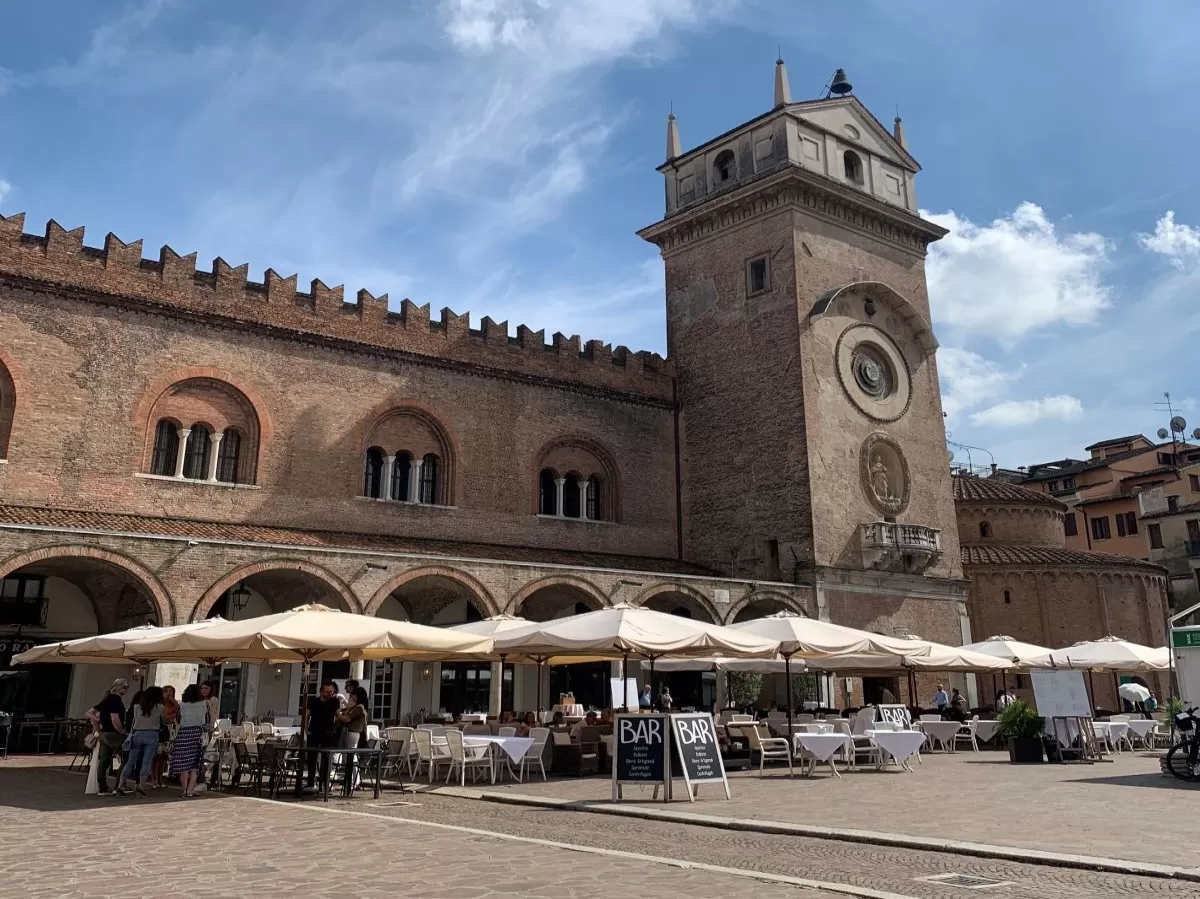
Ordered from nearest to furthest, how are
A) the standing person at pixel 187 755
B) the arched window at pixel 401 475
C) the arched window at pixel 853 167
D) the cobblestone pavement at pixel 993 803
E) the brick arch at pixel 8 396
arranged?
the cobblestone pavement at pixel 993 803
the standing person at pixel 187 755
the brick arch at pixel 8 396
the arched window at pixel 401 475
the arched window at pixel 853 167

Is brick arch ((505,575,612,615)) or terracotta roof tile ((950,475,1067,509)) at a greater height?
terracotta roof tile ((950,475,1067,509))

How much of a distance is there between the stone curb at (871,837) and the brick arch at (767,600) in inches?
542

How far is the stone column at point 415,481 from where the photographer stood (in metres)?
24.9

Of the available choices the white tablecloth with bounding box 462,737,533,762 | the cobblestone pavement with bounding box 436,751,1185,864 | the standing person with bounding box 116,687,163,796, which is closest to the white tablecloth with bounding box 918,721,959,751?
the cobblestone pavement with bounding box 436,751,1185,864

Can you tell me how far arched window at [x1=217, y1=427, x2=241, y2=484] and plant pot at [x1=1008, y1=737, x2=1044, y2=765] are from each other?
16757 millimetres

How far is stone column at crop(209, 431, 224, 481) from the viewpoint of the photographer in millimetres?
22125

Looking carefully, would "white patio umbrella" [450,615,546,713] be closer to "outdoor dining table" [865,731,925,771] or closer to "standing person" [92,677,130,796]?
"standing person" [92,677,130,796]

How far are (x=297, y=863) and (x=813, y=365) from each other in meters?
22.5

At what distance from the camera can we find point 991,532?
35.2 metres

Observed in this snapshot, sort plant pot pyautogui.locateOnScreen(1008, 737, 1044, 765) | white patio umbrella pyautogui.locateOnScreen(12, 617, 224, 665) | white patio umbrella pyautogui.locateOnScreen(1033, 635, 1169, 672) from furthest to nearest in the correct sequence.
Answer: white patio umbrella pyautogui.locateOnScreen(1033, 635, 1169, 672) < plant pot pyautogui.locateOnScreen(1008, 737, 1044, 765) < white patio umbrella pyautogui.locateOnScreen(12, 617, 224, 665)

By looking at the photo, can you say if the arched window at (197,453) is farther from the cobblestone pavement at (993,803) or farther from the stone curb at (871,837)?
the stone curb at (871,837)

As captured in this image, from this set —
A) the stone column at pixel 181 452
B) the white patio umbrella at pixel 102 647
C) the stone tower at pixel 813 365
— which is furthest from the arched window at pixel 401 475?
the white patio umbrella at pixel 102 647

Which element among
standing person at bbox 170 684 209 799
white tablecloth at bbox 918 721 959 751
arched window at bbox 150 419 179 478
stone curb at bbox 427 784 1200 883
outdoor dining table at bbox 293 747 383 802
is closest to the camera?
stone curb at bbox 427 784 1200 883

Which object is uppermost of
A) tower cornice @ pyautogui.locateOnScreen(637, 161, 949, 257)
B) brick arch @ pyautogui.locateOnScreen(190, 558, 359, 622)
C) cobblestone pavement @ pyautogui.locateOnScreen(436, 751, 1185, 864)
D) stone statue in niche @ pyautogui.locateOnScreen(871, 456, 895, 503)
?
tower cornice @ pyautogui.locateOnScreen(637, 161, 949, 257)
